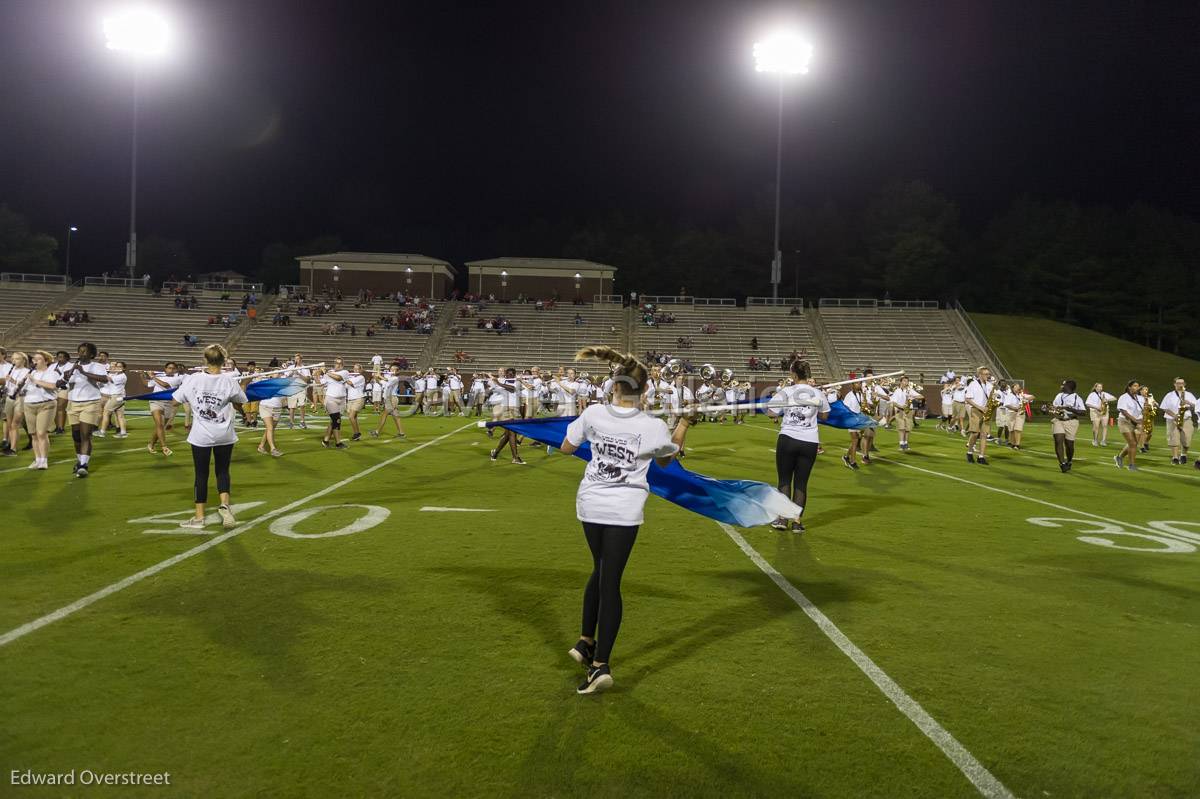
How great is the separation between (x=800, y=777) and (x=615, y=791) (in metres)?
0.83

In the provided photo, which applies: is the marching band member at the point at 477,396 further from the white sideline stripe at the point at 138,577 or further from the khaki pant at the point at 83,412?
the white sideline stripe at the point at 138,577

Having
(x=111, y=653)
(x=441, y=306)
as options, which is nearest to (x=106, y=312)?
(x=441, y=306)

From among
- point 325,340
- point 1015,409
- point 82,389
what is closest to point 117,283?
point 325,340

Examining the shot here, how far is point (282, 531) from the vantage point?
25.8 feet

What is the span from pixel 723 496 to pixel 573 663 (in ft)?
5.80

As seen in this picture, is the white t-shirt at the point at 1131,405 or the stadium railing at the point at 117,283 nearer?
the white t-shirt at the point at 1131,405

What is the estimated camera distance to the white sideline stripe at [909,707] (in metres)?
3.28

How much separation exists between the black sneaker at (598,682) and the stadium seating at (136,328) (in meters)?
41.3

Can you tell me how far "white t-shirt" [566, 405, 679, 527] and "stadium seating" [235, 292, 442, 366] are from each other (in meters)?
38.7

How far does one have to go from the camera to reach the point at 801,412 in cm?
849

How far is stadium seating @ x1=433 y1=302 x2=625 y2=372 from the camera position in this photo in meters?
43.2

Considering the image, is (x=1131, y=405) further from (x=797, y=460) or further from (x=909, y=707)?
(x=909, y=707)

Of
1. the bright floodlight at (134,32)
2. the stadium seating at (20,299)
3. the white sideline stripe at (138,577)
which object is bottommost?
the white sideline stripe at (138,577)

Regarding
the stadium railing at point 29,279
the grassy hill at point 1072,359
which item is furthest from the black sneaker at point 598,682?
the stadium railing at point 29,279
